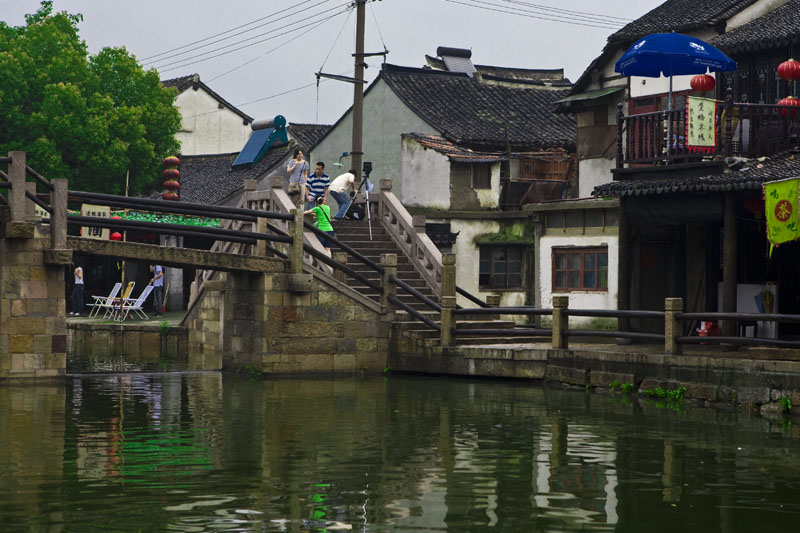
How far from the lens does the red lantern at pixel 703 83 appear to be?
76.5 ft

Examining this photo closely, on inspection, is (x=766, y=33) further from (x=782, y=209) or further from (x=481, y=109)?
(x=481, y=109)

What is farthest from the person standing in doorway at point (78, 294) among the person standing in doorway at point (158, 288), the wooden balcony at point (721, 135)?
the wooden balcony at point (721, 135)

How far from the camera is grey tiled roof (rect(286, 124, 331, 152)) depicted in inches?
1592

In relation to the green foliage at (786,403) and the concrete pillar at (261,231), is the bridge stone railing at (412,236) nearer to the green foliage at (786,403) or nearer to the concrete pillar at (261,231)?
the concrete pillar at (261,231)

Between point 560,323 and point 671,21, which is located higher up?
point 671,21

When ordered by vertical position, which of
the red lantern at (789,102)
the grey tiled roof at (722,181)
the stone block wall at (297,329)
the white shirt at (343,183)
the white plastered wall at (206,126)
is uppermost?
the white plastered wall at (206,126)

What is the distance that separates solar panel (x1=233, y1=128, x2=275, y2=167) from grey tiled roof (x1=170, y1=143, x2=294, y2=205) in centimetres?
22

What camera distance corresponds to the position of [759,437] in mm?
14594

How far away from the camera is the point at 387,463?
12.5m

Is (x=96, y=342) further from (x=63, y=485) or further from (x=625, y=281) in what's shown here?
(x=63, y=485)

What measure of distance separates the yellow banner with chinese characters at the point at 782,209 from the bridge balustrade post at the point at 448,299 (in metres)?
6.03

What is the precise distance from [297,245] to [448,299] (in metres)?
3.02

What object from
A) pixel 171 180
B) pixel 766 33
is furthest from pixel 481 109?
pixel 766 33

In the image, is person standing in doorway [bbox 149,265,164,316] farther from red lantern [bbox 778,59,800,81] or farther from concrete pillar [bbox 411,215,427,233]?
red lantern [bbox 778,59,800,81]
